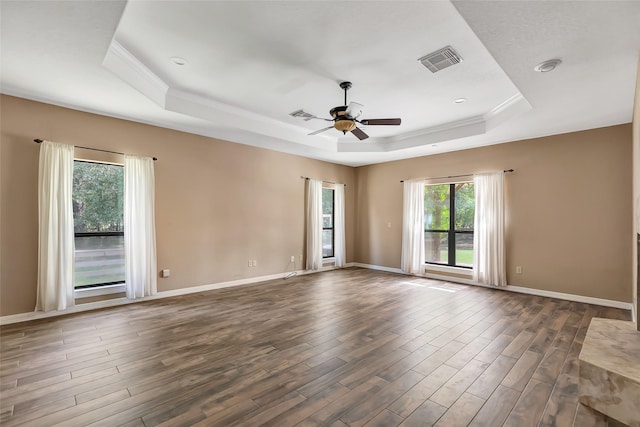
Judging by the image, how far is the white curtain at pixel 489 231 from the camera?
559 cm

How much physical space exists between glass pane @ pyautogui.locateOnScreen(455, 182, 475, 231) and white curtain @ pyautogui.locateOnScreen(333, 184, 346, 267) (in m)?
2.72

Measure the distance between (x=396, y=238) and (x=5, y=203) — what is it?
270 inches

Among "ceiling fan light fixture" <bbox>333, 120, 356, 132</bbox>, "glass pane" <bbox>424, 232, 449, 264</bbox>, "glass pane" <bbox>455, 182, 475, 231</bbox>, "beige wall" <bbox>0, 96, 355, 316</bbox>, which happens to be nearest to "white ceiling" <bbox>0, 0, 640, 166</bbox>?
"beige wall" <bbox>0, 96, 355, 316</bbox>

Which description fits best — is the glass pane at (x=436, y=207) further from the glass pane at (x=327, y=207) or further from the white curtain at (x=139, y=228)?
the white curtain at (x=139, y=228)

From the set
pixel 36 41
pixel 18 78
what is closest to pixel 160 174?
pixel 18 78

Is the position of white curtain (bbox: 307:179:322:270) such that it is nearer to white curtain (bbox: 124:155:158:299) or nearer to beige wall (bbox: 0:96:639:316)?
beige wall (bbox: 0:96:639:316)

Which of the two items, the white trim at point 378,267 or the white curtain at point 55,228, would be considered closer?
the white curtain at point 55,228

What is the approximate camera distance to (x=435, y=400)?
86.2 inches

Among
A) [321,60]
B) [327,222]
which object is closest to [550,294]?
[327,222]

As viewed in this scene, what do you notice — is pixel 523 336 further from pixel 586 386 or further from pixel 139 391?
pixel 139 391

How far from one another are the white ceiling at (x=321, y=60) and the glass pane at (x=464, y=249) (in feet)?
7.06

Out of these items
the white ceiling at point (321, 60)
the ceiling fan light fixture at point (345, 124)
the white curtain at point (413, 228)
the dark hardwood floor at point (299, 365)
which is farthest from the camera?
the white curtain at point (413, 228)

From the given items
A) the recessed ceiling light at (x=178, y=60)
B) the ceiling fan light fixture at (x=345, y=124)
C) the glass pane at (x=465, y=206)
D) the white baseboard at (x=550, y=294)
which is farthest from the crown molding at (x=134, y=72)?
the white baseboard at (x=550, y=294)

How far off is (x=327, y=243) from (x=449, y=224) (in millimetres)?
2966
